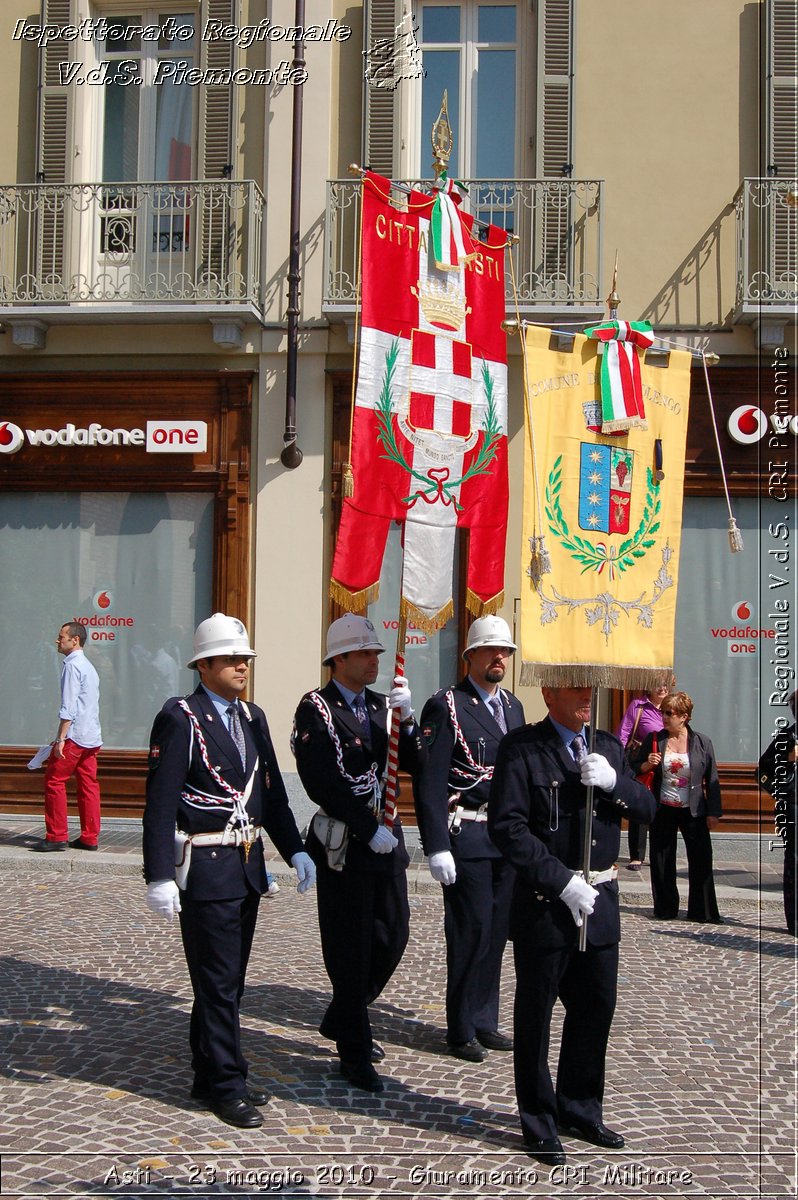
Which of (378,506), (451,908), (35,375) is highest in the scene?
(35,375)

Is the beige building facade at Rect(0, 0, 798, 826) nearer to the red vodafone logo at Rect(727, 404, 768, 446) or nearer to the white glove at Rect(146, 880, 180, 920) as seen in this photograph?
the red vodafone logo at Rect(727, 404, 768, 446)

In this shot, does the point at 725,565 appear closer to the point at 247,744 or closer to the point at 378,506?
the point at 378,506

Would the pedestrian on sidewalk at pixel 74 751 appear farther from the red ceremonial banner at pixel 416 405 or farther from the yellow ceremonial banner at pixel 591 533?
the yellow ceremonial banner at pixel 591 533

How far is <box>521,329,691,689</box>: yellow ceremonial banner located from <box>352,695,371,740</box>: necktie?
3.23 feet

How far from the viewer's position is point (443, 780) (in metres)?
6.12

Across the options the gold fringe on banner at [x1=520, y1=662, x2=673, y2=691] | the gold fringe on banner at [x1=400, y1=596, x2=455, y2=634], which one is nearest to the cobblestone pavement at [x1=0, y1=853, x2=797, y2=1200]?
the gold fringe on banner at [x1=520, y1=662, x2=673, y2=691]

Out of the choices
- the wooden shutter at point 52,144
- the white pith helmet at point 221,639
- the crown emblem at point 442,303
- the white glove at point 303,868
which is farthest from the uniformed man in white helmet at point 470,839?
the wooden shutter at point 52,144

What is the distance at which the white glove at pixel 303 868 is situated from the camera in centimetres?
558

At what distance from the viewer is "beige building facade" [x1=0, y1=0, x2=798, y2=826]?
13539 millimetres

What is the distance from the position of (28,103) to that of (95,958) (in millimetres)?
10762

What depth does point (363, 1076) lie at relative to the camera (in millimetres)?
5539

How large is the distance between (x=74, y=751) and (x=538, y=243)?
7.21 meters

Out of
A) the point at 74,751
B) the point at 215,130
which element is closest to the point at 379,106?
the point at 215,130

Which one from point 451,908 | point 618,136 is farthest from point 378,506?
point 618,136
